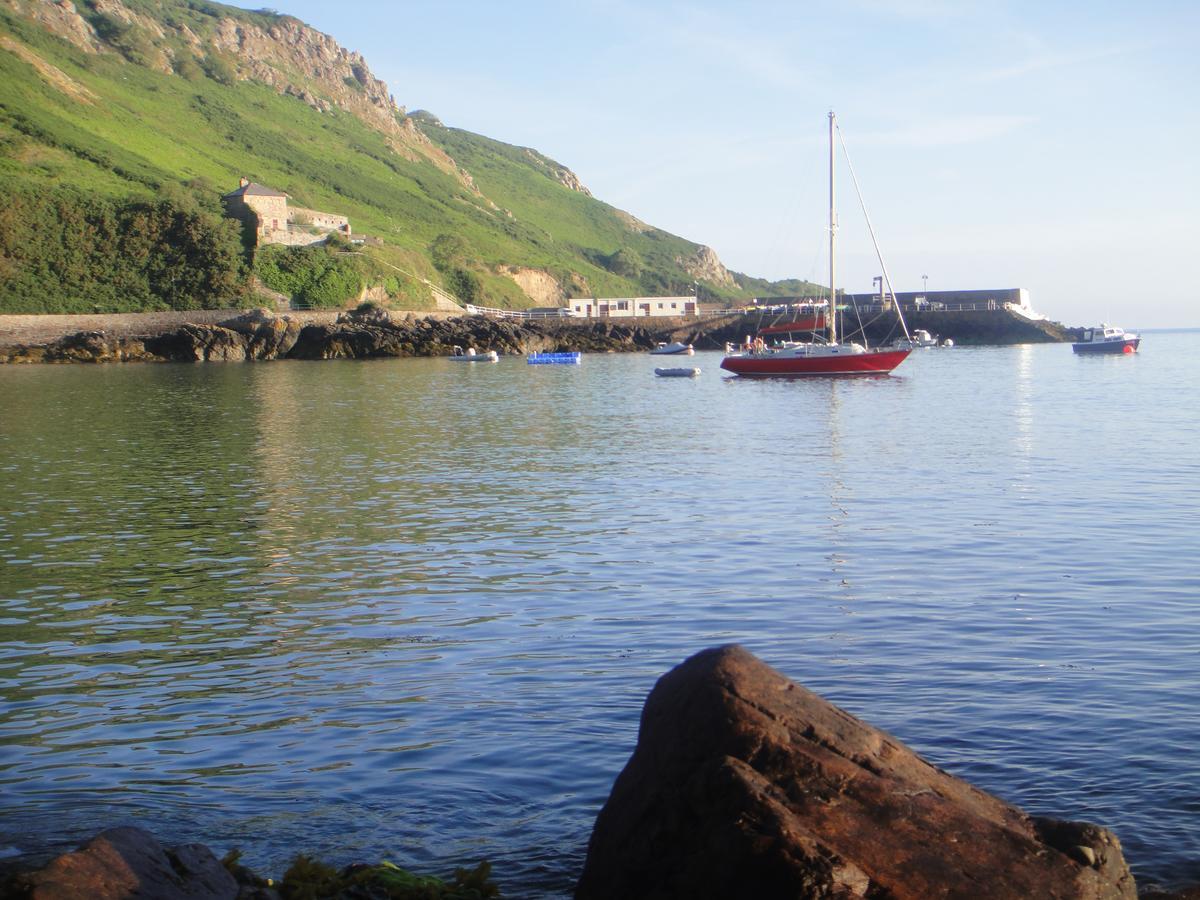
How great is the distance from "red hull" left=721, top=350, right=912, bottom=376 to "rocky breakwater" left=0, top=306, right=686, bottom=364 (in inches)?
1558

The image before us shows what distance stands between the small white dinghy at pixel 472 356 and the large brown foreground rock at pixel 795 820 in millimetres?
86038

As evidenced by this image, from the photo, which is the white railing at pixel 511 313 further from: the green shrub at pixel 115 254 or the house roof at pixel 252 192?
the green shrub at pixel 115 254

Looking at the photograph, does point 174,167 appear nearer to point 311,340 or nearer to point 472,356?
point 311,340

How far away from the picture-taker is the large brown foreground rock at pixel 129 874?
486cm

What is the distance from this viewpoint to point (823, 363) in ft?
217

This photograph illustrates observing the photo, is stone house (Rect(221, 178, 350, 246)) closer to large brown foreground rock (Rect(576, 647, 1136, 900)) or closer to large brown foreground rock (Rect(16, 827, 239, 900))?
large brown foreground rock (Rect(16, 827, 239, 900))

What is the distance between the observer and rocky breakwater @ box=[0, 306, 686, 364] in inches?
3487

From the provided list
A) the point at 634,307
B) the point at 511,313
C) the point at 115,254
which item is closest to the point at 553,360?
the point at 115,254

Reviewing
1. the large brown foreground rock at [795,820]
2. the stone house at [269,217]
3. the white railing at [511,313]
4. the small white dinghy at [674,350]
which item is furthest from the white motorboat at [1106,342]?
the large brown foreground rock at [795,820]

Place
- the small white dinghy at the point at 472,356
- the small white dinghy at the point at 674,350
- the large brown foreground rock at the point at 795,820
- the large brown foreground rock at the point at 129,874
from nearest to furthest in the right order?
1. the large brown foreground rock at the point at 129,874
2. the large brown foreground rock at the point at 795,820
3. the small white dinghy at the point at 472,356
4. the small white dinghy at the point at 674,350

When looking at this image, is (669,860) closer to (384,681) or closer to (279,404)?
(384,681)

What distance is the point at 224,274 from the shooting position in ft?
346

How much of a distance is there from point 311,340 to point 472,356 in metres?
14.4

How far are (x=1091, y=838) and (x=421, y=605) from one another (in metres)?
9.98
